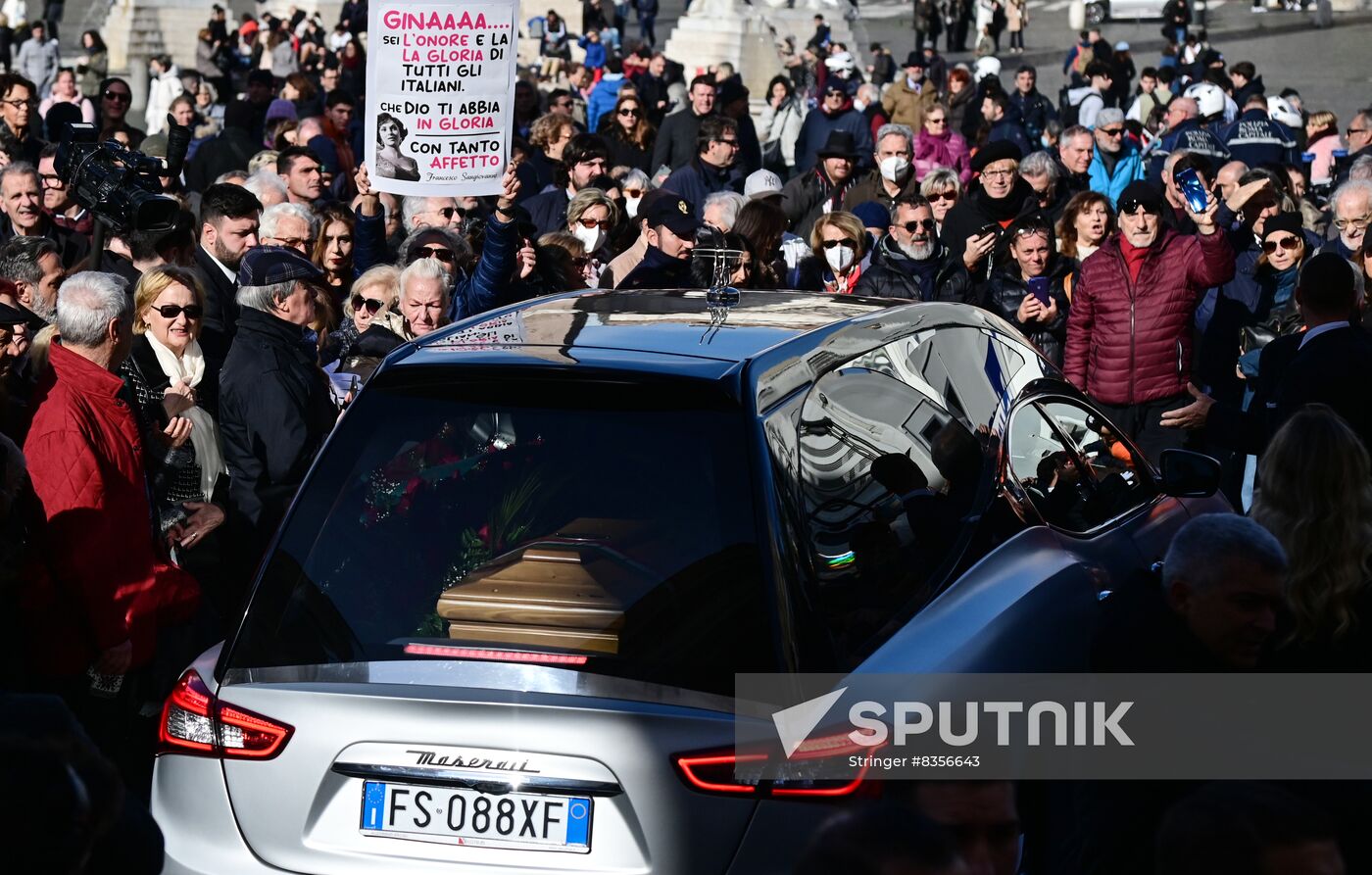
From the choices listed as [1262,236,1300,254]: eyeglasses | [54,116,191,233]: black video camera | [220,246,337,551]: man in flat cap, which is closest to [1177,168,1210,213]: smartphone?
[1262,236,1300,254]: eyeglasses

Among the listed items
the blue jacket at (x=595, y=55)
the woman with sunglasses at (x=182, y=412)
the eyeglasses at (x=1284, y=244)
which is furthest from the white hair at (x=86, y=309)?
the blue jacket at (x=595, y=55)

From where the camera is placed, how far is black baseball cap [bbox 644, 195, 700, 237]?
29.4 ft

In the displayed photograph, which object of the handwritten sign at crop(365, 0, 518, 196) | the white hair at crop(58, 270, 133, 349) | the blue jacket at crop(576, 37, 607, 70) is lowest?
the blue jacket at crop(576, 37, 607, 70)

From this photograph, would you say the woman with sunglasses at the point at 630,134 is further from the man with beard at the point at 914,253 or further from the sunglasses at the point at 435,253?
the sunglasses at the point at 435,253

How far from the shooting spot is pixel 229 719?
3951mm

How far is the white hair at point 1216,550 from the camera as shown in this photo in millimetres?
3941

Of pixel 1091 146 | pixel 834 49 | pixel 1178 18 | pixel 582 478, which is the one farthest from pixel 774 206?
pixel 1178 18

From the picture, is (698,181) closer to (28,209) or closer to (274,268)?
(28,209)

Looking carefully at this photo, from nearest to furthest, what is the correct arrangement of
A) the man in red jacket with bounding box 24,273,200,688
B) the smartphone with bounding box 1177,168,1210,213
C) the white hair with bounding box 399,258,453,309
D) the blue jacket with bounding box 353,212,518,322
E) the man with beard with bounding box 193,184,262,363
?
the man in red jacket with bounding box 24,273,200,688 < the white hair with bounding box 399,258,453,309 < the blue jacket with bounding box 353,212,518,322 < the man with beard with bounding box 193,184,262,363 < the smartphone with bounding box 1177,168,1210,213

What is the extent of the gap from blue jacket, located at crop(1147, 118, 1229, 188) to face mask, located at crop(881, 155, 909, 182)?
246 cm

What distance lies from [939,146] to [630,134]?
2.64 meters

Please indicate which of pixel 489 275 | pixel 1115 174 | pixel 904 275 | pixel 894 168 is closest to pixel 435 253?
pixel 489 275

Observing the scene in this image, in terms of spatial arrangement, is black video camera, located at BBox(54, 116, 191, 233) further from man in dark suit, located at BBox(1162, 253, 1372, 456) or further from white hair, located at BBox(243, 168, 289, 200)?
man in dark suit, located at BBox(1162, 253, 1372, 456)

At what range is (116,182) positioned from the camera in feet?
24.9
